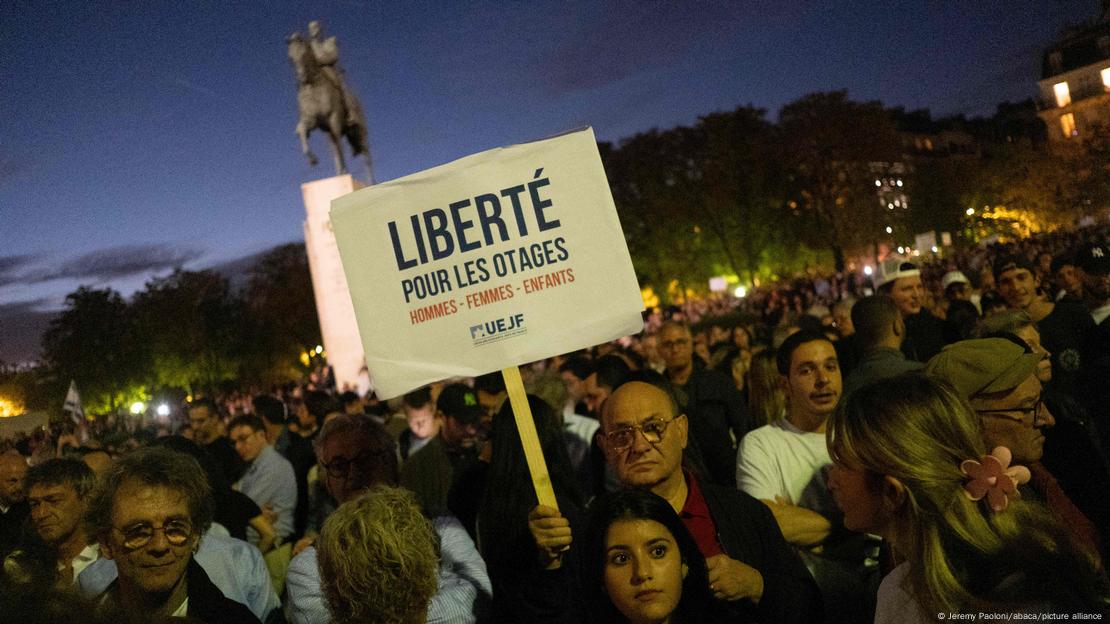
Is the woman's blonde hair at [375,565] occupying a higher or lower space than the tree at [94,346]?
lower

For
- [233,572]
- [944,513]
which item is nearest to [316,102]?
[233,572]

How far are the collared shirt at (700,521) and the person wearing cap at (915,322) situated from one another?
16.5ft

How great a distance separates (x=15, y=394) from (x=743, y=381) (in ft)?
21.9

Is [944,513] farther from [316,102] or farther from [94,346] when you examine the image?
[94,346]

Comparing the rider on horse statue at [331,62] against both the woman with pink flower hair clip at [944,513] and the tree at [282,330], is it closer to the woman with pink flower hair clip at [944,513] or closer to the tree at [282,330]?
the woman with pink flower hair clip at [944,513]

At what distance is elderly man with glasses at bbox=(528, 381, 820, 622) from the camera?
276cm

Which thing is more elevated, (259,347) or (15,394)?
(259,347)

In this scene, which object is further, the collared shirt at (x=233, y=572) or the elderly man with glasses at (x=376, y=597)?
the collared shirt at (x=233, y=572)

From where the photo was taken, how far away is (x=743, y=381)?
27.8ft

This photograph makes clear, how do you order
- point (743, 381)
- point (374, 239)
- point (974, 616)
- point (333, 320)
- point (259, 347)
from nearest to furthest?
point (974, 616) < point (374, 239) < point (743, 381) < point (333, 320) < point (259, 347)

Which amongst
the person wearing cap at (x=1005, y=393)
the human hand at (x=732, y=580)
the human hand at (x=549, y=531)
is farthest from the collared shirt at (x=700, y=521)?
the person wearing cap at (x=1005, y=393)

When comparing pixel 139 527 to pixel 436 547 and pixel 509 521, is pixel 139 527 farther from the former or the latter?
pixel 509 521

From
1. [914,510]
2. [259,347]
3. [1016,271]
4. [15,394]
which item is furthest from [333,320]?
[259,347]

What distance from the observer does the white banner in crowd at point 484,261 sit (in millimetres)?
3061
